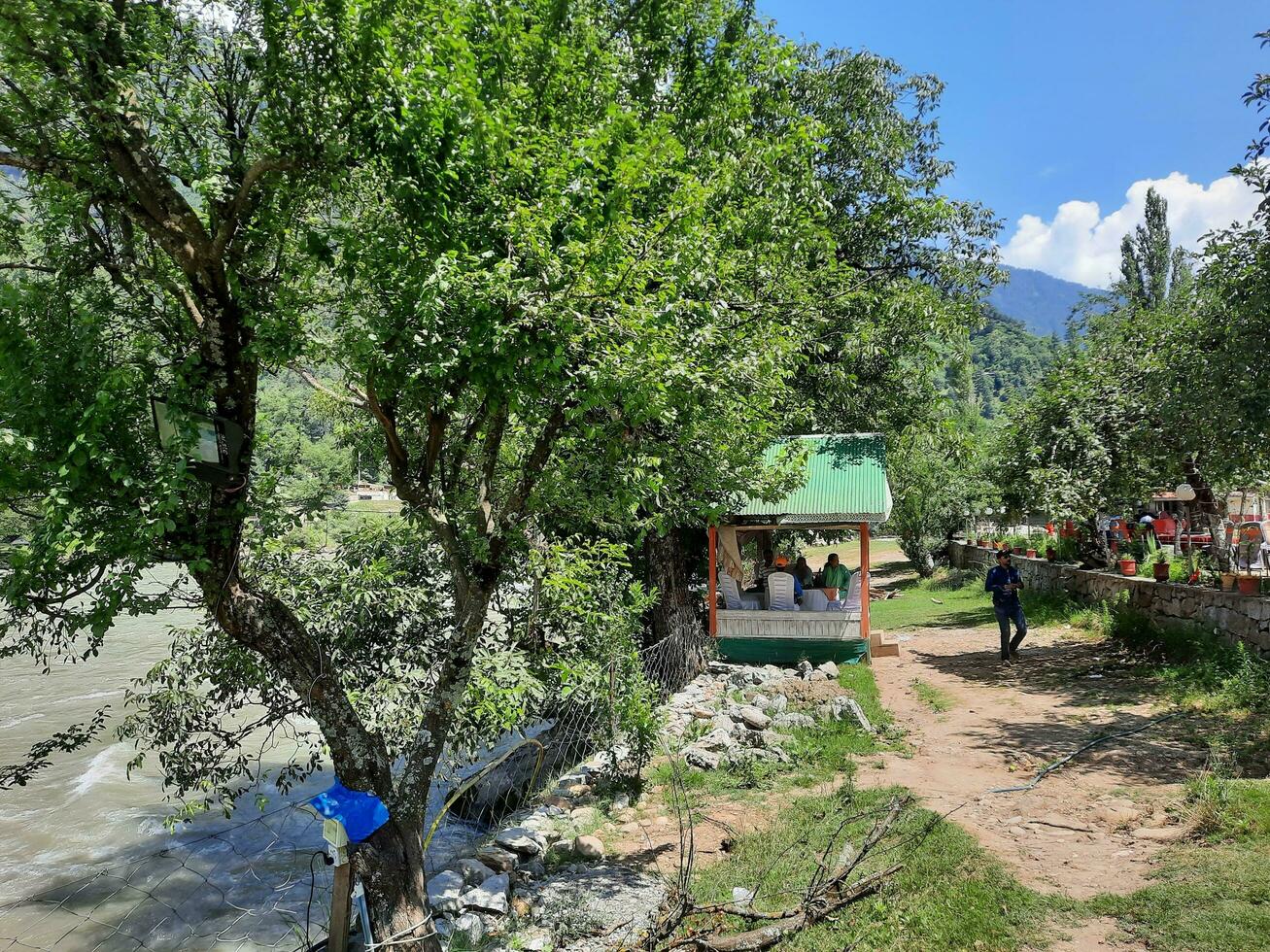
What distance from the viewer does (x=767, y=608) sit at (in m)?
13.2

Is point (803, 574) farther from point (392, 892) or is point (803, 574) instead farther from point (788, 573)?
point (392, 892)

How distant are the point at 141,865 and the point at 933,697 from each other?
10.6 m

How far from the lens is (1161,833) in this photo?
19.0 feet

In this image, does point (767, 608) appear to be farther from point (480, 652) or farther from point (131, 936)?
point (131, 936)

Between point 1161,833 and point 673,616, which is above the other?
point 673,616

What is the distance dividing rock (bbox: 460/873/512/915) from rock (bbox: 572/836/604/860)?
2.62 feet

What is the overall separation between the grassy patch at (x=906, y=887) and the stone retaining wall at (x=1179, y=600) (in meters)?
5.95

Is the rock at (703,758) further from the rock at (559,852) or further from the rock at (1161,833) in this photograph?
the rock at (1161,833)

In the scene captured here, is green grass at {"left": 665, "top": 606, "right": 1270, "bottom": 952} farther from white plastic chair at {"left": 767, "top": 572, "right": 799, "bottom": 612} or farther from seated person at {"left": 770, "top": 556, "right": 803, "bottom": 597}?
seated person at {"left": 770, "top": 556, "right": 803, "bottom": 597}

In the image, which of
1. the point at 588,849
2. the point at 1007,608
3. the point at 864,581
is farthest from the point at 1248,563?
the point at 588,849

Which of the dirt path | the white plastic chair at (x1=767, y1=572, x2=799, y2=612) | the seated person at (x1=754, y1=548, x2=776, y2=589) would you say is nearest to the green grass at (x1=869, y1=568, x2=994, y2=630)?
the seated person at (x1=754, y1=548, x2=776, y2=589)

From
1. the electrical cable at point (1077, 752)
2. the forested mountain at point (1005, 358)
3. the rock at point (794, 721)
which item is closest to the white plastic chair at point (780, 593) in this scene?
the rock at point (794, 721)

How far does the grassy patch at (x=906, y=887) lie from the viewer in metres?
4.80

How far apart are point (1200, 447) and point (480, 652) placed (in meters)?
9.97
